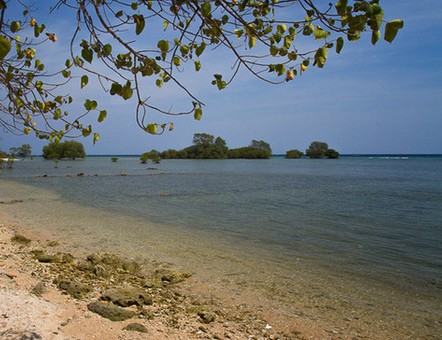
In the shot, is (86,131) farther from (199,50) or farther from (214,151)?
(214,151)

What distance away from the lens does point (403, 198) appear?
22594 mm

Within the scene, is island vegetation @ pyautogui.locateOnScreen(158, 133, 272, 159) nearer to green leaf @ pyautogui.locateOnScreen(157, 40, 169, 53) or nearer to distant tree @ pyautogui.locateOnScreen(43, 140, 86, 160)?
distant tree @ pyautogui.locateOnScreen(43, 140, 86, 160)

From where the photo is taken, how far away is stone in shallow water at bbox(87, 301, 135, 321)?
4.82 metres

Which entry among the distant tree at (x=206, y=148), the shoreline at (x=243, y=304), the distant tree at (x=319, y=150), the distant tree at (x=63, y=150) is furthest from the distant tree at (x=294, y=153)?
the shoreline at (x=243, y=304)

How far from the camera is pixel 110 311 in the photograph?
4891mm

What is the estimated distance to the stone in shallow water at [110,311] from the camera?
4.82m

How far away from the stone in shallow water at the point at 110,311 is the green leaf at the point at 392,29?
452 centimetres

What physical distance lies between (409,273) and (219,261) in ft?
14.2

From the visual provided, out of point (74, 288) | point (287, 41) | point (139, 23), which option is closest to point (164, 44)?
point (139, 23)

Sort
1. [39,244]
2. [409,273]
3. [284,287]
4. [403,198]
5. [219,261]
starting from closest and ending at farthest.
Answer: [284,287] → [409,273] → [219,261] → [39,244] → [403,198]

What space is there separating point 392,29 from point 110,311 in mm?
4656

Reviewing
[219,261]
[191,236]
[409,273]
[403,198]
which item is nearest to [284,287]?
[219,261]

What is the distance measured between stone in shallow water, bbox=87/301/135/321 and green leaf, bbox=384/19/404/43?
452 cm

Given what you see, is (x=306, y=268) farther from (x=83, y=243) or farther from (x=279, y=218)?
(x=279, y=218)
